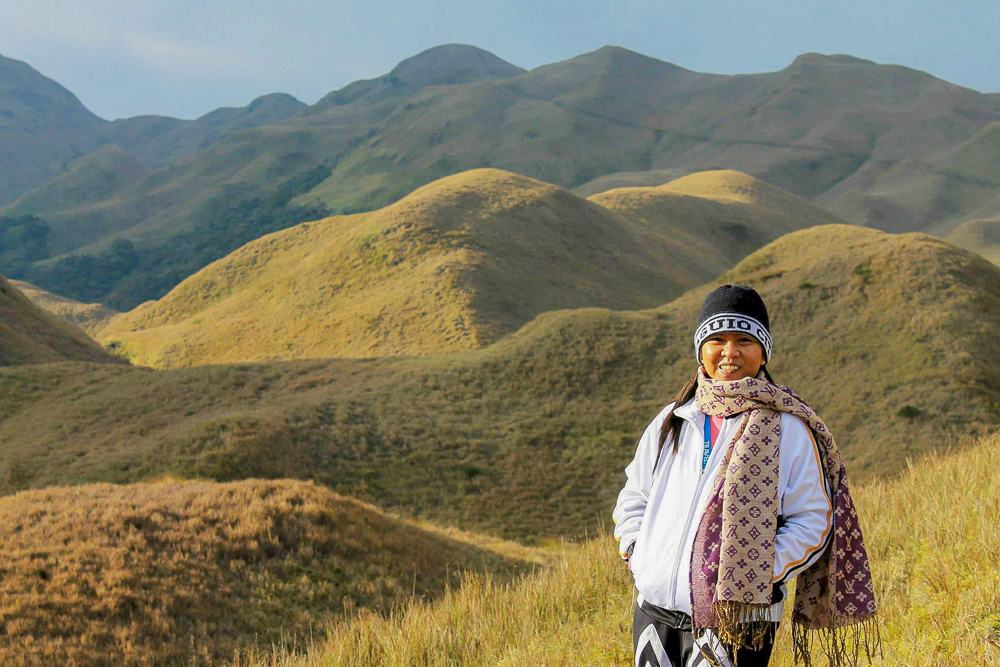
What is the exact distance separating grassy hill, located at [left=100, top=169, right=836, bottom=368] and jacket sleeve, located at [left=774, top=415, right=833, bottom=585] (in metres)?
41.1

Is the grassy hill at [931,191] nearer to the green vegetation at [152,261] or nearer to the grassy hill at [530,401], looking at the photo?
the grassy hill at [530,401]

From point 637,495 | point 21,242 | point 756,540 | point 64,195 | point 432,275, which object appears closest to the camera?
point 756,540

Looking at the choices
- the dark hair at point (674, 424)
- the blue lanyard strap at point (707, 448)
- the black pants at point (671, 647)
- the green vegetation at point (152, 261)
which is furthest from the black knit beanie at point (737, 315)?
the green vegetation at point (152, 261)

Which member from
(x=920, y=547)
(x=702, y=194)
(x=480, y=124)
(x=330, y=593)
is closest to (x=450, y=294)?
(x=330, y=593)

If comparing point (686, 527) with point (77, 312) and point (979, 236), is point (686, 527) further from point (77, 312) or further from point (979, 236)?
point (979, 236)

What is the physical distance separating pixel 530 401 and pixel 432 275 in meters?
26.3

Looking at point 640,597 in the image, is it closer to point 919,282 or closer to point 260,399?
point 260,399

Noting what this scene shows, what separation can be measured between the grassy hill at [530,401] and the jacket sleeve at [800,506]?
19.2 m

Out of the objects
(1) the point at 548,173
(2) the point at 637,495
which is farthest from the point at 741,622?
(1) the point at 548,173

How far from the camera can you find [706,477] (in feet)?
9.80

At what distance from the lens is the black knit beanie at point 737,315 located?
316cm

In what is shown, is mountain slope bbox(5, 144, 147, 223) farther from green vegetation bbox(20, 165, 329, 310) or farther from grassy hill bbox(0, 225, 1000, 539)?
grassy hill bbox(0, 225, 1000, 539)

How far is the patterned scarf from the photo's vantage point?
2.75 meters

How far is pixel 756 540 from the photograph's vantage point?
9.02 ft
